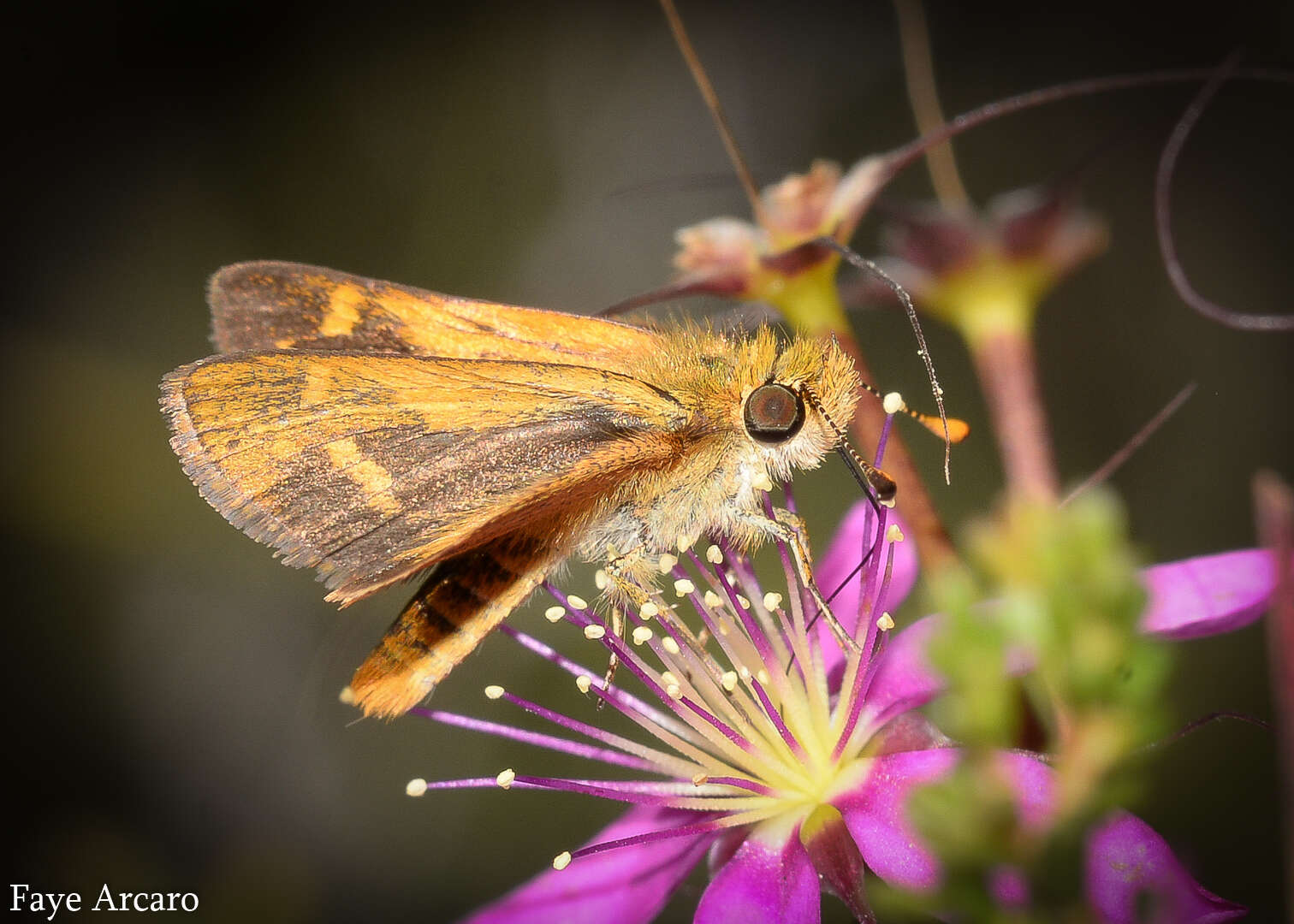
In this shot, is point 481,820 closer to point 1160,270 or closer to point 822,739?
point 822,739

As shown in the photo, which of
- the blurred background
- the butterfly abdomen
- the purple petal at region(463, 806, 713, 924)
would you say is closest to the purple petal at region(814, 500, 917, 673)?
the purple petal at region(463, 806, 713, 924)

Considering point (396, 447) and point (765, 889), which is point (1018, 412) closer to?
point (765, 889)

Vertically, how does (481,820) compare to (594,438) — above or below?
below

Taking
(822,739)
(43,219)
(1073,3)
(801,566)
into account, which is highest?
(1073,3)

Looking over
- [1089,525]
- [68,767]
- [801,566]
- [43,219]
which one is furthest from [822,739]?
[43,219]

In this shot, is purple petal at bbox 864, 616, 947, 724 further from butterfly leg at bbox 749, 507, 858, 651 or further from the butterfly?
the butterfly

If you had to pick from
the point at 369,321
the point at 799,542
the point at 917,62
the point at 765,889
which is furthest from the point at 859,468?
the point at 917,62

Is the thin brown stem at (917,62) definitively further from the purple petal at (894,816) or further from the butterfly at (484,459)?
the purple petal at (894,816)

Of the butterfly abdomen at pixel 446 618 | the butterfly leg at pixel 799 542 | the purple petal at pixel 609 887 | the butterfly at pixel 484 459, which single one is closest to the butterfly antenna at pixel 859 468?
the butterfly at pixel 484 459
